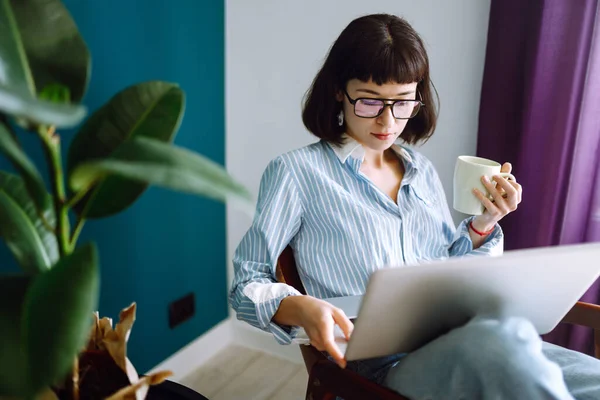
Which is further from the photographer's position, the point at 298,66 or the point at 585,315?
the point at 298,66

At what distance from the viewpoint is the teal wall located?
1424 millimetres

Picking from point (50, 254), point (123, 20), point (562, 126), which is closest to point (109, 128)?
point (50, 254)

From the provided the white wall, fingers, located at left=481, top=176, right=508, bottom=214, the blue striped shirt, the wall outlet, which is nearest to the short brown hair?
A: the blue striped shirt

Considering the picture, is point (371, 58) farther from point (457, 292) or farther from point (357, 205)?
point (457, 292)

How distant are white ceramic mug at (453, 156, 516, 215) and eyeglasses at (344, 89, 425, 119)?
0.56 feet

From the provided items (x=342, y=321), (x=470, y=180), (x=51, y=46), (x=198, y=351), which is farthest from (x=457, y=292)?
(x=198, y=351)

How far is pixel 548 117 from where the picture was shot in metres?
1.37

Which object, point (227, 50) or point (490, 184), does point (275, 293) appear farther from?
point (227, 50)

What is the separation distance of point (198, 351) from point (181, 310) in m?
0.24

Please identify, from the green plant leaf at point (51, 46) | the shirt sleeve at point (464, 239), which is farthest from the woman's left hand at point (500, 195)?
the green plant leaf at point (51, 46)

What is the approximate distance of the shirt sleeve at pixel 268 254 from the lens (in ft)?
3.25

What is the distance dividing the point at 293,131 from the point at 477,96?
69 centimetres

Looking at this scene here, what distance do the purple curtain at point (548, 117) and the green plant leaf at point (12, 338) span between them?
4.32 ft

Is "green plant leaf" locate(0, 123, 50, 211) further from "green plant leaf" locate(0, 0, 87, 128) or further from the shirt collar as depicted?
the shirt collar
